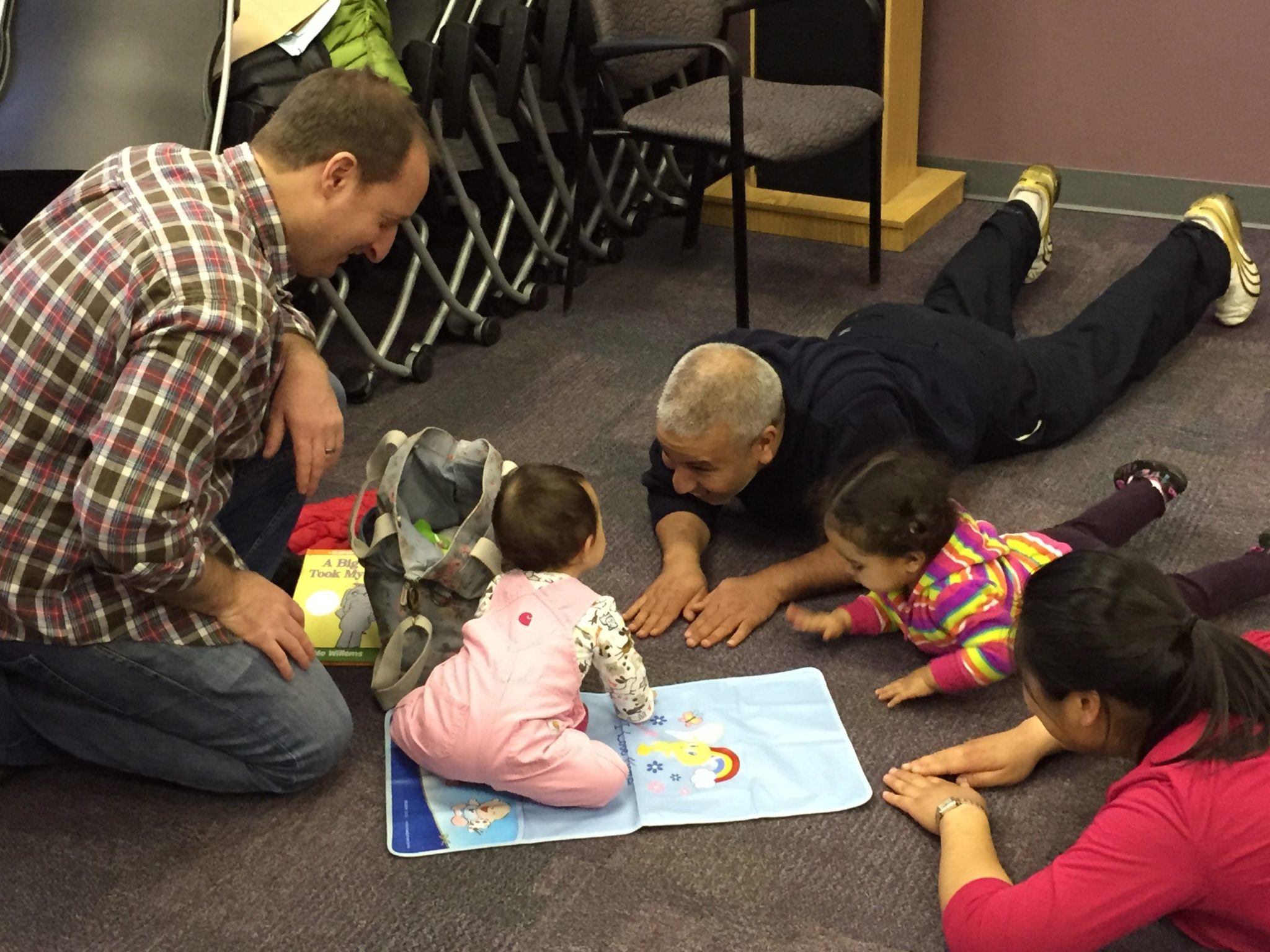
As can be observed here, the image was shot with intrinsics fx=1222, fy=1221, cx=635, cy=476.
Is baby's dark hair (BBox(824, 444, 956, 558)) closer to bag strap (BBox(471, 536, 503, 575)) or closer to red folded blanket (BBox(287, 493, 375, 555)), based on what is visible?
bag strap (BBox(471, 536, 503, 575))

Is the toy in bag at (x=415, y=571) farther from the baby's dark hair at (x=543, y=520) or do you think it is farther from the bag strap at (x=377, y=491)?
the baby's dark hair at (x=543, y=520)

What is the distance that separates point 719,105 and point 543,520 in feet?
5.28

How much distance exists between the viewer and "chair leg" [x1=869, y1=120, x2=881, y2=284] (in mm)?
3066

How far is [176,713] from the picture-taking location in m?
1.64

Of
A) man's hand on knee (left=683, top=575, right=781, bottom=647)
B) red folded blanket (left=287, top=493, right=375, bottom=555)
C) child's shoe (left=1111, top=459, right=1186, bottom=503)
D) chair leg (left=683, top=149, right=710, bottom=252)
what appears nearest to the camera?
man's hand on knee (left=683, top=575, right=781, bottom=647)

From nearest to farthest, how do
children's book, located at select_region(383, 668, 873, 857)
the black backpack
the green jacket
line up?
children's book, located at select_region(383, 668, 873, 857) < the black backpack < the green jacket

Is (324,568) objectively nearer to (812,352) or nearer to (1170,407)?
(812,352)

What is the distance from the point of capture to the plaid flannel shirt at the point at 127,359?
138 centimetres

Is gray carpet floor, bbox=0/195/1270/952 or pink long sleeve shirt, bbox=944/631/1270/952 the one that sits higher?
pink long sleeve shirt, bbox=944/631/1270/952

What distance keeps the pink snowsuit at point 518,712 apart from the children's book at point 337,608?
296mm

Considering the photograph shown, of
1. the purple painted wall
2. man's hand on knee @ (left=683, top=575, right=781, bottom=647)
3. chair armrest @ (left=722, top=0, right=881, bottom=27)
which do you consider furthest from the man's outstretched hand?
the purple painted wall

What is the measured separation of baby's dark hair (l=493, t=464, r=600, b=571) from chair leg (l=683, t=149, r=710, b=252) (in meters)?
→ 1.80

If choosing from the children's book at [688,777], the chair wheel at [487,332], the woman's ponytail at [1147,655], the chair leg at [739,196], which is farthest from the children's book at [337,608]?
the chair leg at [739,196]

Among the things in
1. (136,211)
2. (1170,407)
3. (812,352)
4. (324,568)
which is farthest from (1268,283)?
(136,211)
